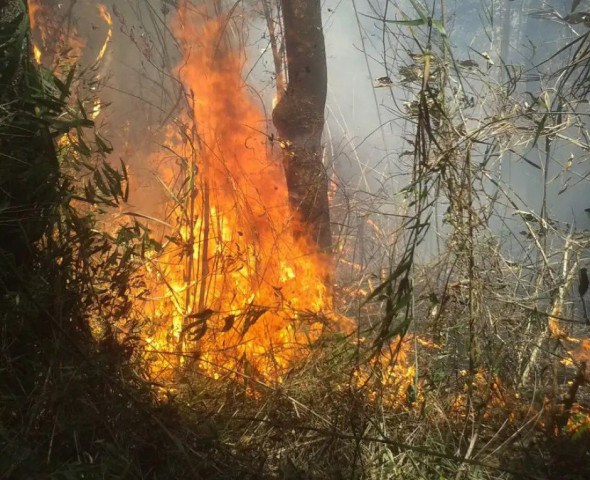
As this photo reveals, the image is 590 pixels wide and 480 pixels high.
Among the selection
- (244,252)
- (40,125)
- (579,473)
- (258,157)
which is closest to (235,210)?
(244,252)

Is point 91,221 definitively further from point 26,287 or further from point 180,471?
point 180,471

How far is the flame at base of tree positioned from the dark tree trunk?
0.20m

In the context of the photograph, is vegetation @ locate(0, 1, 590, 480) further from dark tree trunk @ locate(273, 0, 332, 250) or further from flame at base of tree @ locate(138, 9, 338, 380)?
dark tree trunk @ locate(273, 0, 332, 250)

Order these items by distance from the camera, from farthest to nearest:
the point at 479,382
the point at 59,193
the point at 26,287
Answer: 1. the point at 479,382
2. the point at 59,193
3. the point at 26,287

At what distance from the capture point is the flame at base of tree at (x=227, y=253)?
336 cm

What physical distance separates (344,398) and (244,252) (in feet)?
4.55

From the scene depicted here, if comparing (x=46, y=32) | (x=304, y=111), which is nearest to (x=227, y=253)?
(x=304, y=111)

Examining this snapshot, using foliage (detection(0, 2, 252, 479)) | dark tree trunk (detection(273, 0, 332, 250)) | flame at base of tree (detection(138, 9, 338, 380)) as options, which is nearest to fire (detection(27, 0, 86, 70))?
flame at base of tree (detection(138, 9, 338, 380))

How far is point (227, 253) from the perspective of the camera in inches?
147

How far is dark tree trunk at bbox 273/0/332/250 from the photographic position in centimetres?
405

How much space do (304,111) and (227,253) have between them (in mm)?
1427

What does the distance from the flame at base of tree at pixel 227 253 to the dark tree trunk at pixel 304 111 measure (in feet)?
0.64

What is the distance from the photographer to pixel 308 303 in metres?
3.96

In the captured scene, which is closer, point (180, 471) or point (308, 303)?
point (180, 471)
